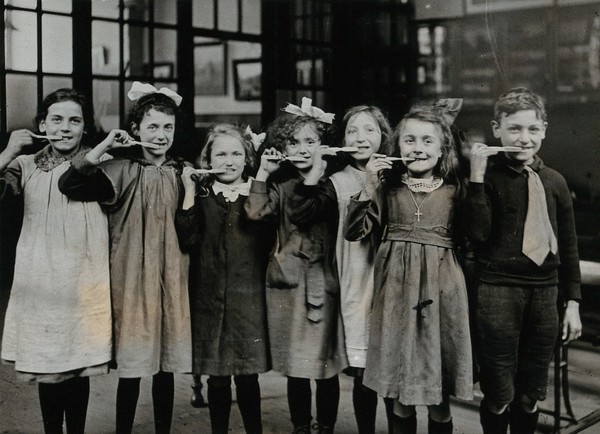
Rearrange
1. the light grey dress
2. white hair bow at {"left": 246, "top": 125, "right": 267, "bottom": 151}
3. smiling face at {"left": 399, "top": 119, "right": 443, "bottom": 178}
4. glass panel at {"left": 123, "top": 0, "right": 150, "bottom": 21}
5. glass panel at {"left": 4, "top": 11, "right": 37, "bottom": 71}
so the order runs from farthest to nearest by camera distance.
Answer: glass panel at {"left": 123, "top": 0, "right": 150, "bottom": 21} → glass panel at {"left": 4, "top": 11, "right": 37, "bottom": 71} → white hair bow at {"left": 246, "top": 125, "right": 267, "bottom": 151} → smiling face at {"left": 399, "top": 119, "right": 443, "bottom": 178} → the light grey dress

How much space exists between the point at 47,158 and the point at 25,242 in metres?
0.33

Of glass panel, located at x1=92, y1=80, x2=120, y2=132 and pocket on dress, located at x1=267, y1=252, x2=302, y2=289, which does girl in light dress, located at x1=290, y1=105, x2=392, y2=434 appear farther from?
glass panel, located at x1=92, y1=80, x2=120, y2=132

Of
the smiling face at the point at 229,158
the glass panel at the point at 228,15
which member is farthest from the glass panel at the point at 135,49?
the smiling face at the point at 229,158

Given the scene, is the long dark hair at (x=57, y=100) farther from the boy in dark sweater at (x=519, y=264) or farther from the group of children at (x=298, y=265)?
the boy in dark sweater at (x=519, y=264)

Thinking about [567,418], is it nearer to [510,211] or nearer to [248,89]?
[510,211]

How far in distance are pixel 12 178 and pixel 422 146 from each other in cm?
156

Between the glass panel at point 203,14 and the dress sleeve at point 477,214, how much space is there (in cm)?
148

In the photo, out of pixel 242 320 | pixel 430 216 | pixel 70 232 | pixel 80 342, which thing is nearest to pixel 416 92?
pixel 430 216

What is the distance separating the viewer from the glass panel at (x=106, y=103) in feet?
9.58

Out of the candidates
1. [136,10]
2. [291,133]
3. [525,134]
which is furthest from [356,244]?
[136,10]

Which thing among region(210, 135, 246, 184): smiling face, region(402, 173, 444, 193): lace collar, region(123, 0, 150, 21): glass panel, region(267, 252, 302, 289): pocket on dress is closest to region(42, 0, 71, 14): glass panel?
region(123, 0, 150, 21): glass panel

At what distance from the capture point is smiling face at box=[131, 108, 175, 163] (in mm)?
2641

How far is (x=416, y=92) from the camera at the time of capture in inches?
110

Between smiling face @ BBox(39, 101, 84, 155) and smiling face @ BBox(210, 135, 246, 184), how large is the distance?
54 cm
